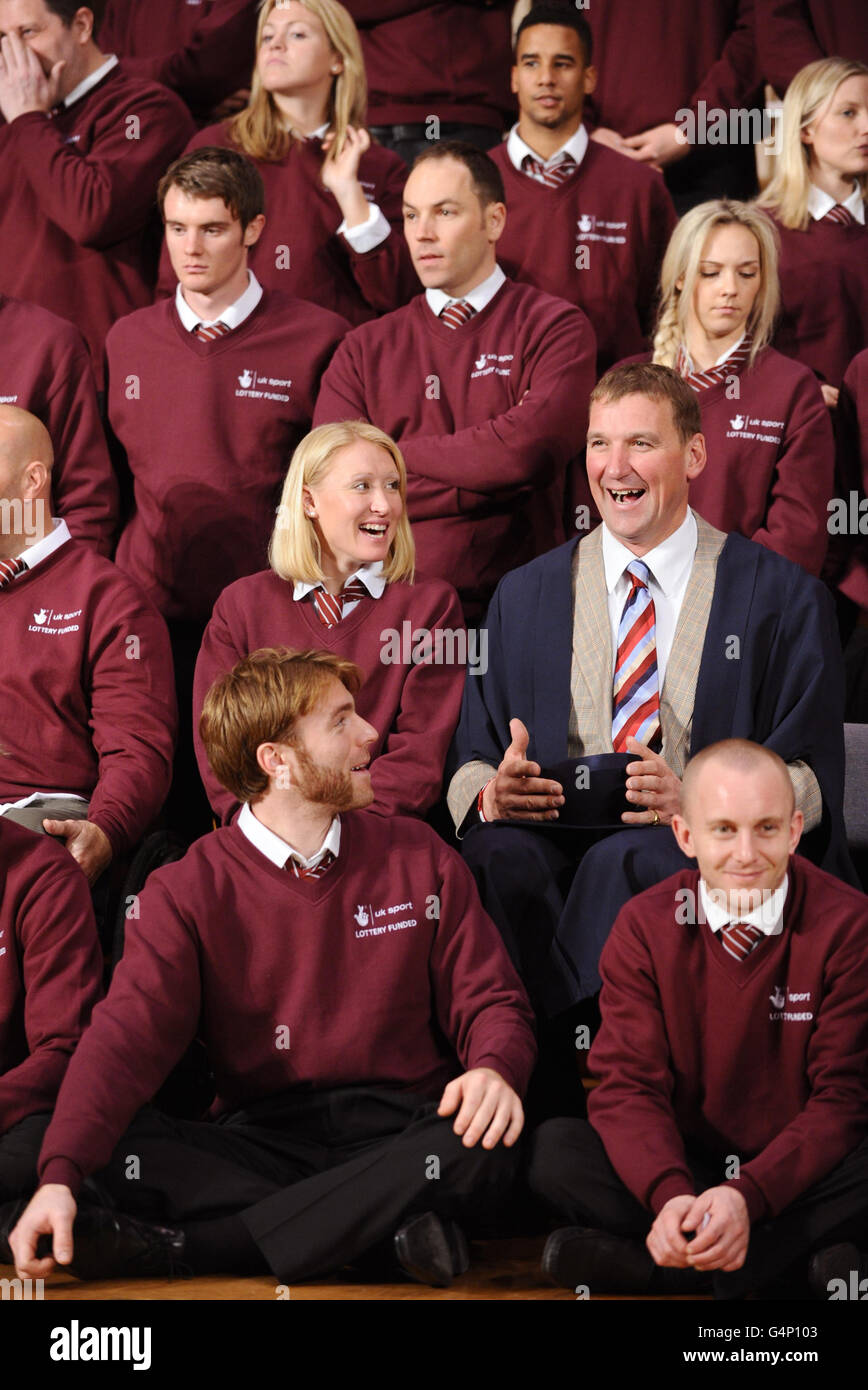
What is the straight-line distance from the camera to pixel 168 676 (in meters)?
3.34

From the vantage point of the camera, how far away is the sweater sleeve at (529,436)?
12.2 feet

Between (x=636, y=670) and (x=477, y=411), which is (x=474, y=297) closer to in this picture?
(x=477, y=411)

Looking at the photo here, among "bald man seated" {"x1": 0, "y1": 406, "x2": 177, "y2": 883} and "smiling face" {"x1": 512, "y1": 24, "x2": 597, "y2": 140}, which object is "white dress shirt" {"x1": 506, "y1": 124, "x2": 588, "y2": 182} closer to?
"smiling face" {"x1": 512, "y1": 24, "x2": 597, "y2": 140}

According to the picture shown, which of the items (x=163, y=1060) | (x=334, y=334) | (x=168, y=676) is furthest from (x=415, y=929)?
(x=334, y=334)

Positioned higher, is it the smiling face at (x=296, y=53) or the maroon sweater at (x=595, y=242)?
the smiling face at (x=296, y=53)

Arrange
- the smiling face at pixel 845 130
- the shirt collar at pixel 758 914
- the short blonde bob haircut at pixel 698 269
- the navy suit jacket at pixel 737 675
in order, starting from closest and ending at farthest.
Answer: the shirt collar at pixel 758 914 → the navy suit jacket at pixel 737 675 → the short blonde bob haircut at pixel 698 269 → the smiling face at pixel 845 130

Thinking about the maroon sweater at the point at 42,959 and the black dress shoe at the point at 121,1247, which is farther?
the maroon sweater at the point at 42,959

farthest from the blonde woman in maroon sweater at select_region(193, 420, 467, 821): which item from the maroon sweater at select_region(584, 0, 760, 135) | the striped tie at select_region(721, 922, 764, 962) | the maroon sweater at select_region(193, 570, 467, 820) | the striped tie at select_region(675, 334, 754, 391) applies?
the maroon sweater at select_region(584, 0, 760, 135)

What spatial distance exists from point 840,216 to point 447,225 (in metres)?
1.03

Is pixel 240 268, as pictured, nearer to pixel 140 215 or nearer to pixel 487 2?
pixel 140 215

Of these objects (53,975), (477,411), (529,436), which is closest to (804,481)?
(529,436)

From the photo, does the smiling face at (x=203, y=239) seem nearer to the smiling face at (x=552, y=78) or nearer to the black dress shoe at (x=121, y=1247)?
the smiling face at (x=552, y=78)

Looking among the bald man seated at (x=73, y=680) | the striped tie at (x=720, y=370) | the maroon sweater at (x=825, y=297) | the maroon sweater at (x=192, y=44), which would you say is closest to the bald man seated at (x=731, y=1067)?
the bald man seated at (x=73, y=680)

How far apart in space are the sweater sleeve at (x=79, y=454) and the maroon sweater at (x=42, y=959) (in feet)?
3.86
